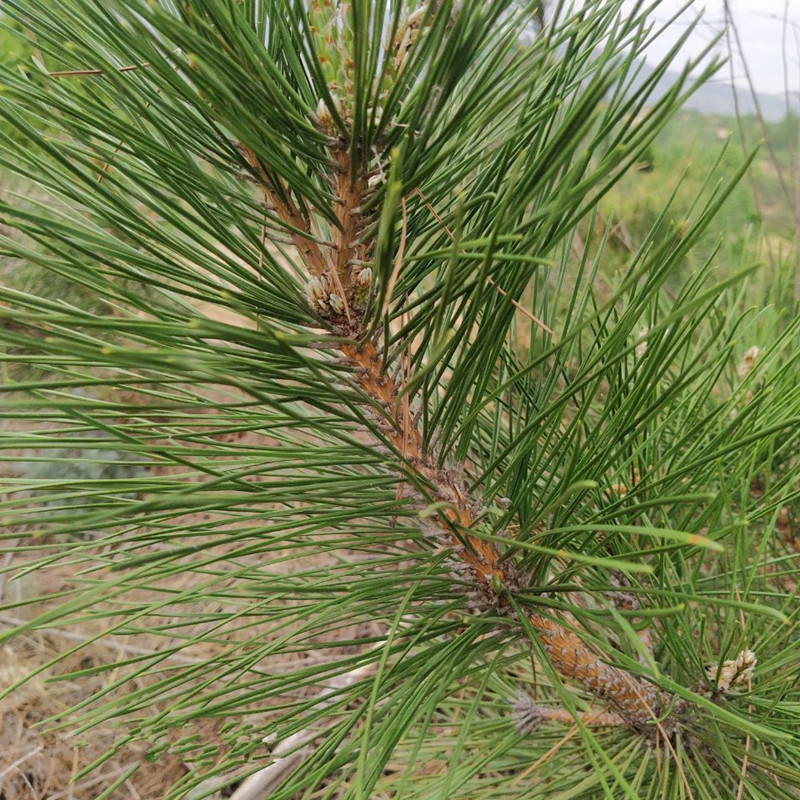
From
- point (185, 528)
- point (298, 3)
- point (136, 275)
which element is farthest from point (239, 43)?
point (185, 528)

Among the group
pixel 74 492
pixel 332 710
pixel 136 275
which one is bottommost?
pixel 332 710

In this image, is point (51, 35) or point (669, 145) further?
point (669, 145)

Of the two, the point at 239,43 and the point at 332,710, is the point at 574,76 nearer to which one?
the point at 239,43

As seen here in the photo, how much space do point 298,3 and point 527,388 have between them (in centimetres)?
31

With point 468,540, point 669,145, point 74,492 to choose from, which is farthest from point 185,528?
point 669,145

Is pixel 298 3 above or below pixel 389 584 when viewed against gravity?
above

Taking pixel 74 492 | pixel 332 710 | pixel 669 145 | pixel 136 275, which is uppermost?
pixel 669 145

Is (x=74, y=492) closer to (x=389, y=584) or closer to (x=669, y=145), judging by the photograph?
(x=389, y=584)

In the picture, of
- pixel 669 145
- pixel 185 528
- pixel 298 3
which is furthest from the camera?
pixel 669 145

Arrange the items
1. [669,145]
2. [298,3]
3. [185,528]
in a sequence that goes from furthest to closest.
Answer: [669,145]
[185,528]
[298,3]

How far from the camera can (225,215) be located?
379 millimetres

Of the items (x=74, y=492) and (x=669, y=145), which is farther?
(x=669, y=145)

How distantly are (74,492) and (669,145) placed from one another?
303cm

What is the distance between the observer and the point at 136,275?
0.34 meters
